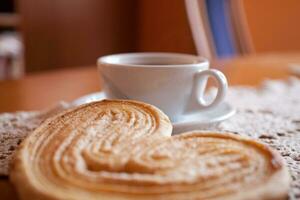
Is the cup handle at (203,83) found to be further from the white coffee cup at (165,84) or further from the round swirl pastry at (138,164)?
the round swirl pastry at (138,164)

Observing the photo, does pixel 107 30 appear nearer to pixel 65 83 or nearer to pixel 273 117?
pixel 65 83

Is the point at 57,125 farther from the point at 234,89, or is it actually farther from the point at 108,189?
the point at 234,89

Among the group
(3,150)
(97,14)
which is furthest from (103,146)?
(97,14)

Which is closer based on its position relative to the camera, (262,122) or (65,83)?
(262,122)

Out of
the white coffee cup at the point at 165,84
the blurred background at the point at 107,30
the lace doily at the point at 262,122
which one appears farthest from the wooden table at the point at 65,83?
the blurred background at the point at 107,30

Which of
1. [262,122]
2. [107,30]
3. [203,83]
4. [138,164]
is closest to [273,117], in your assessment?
[262,122]

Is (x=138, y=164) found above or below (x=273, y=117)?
above

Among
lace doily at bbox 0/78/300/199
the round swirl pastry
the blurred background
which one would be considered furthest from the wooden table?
the blurred background
